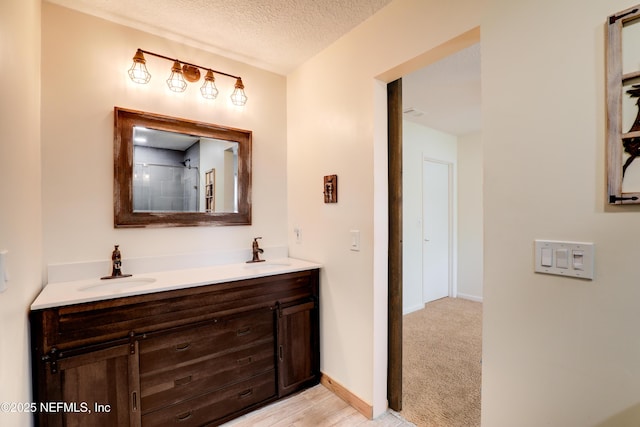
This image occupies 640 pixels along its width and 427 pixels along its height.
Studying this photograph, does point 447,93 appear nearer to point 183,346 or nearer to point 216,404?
point 183,346

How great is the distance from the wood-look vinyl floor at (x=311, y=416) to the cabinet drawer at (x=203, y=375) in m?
0.25

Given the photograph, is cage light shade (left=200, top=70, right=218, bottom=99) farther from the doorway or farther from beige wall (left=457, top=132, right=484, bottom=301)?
beige wall (left=457, top=132, right=484, bottom=301)

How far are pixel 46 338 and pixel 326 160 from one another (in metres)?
1.88

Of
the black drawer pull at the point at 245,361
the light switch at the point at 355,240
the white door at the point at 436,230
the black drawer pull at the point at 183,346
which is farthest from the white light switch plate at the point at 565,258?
the white door at the point at 436,230

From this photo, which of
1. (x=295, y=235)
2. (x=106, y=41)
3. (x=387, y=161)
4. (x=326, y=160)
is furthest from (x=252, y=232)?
(x=106, y=41)

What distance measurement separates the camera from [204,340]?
1770 mm

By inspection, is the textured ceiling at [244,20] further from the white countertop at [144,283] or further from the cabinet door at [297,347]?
the cabinet door at [297,347]

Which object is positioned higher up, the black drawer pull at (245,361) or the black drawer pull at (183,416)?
the black drawer pull at (245,361)

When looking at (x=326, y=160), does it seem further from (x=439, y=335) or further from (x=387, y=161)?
(x=439, y=335)

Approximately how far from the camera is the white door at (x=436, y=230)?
411 cm

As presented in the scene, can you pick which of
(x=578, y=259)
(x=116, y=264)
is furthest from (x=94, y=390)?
(x=578, y=259)

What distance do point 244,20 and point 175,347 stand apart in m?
2.07

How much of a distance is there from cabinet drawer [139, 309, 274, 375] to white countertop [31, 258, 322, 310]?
27cm

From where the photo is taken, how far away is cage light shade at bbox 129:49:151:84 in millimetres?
1896
